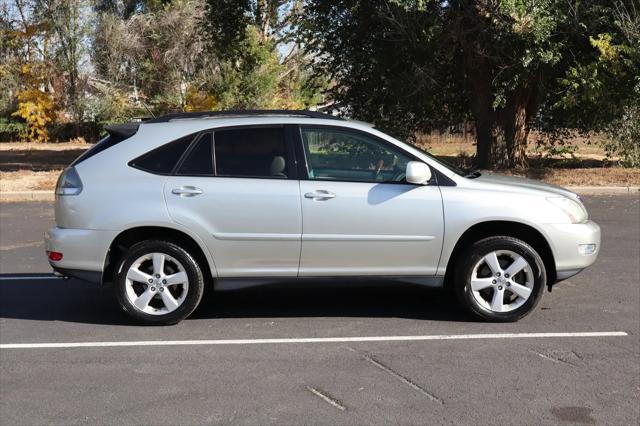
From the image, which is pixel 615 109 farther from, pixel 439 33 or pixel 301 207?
pixel 301 207

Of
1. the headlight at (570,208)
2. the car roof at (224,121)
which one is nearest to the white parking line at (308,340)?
the headlight at (570,208)

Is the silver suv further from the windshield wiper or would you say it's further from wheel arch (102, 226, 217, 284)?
the windshield wiper

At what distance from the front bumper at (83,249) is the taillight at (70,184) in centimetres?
31

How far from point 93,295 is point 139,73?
2643 cm

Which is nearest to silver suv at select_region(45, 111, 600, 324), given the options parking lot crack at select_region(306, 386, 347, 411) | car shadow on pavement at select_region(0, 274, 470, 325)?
car shadow on pavement at select_region(0, 274, 470, 325)

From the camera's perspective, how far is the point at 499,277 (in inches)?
250

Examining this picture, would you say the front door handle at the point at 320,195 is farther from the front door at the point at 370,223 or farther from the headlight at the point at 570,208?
the headlight at the point at 570,208

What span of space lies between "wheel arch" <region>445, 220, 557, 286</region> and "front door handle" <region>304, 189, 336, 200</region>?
111 cm

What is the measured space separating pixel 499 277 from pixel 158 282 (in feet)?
9.09

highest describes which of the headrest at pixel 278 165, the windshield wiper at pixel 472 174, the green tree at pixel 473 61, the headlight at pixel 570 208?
the green tree at pixel 473 61

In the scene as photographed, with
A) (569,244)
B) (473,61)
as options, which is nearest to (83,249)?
(569,244)

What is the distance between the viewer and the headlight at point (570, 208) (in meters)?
6.43

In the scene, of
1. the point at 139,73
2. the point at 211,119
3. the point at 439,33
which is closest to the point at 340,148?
the point at 211,119

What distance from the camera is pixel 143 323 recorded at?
645 cm
